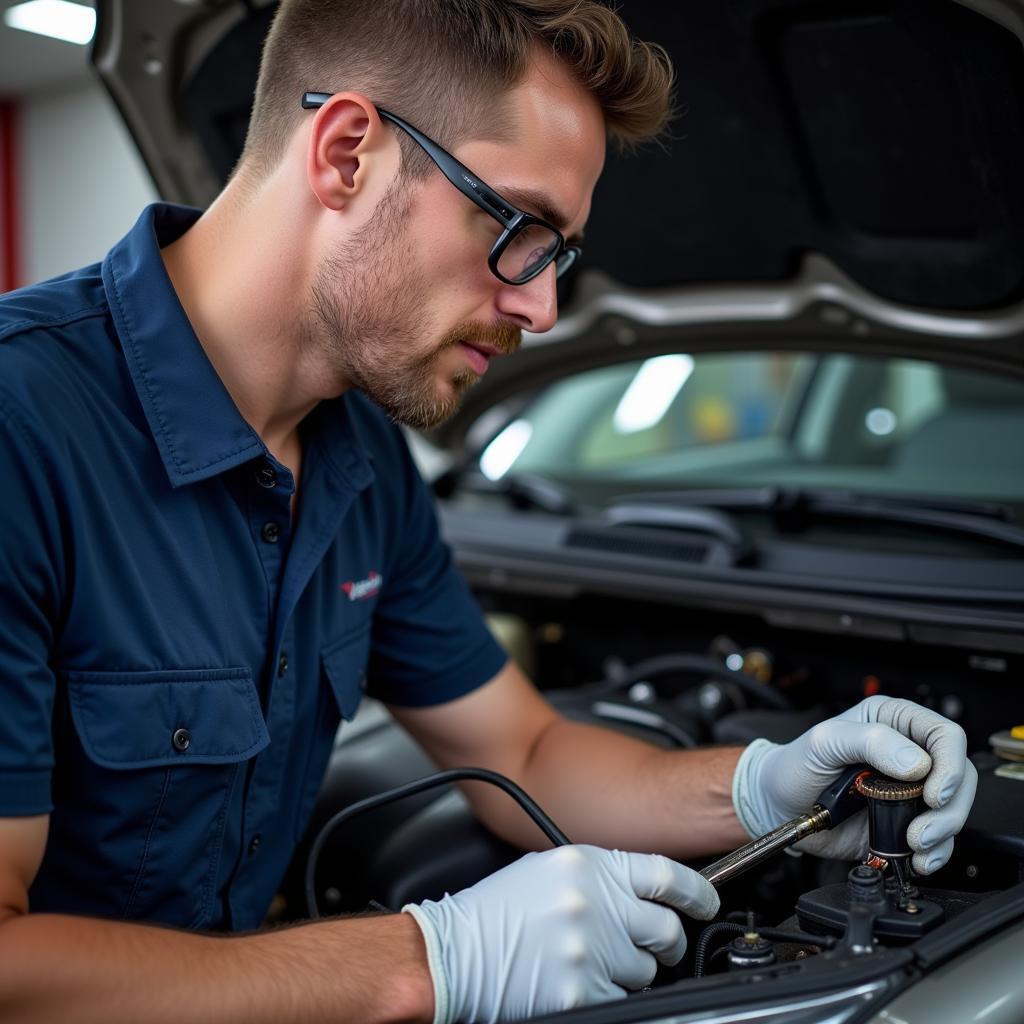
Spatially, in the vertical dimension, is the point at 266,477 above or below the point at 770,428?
above

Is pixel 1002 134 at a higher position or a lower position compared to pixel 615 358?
higher

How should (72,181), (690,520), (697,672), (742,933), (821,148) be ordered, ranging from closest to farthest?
(742,933) → (821,148) → (697,672) → (690,520) → (72,181)

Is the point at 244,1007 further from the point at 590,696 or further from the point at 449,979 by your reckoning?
the point at 590,696

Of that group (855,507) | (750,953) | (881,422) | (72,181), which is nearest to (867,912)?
(750,953)

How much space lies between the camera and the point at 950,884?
1127mm

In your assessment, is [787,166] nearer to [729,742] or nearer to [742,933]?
[729,742]

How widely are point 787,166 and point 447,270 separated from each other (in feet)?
1.97

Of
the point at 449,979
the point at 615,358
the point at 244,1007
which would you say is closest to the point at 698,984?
the point at 449,979

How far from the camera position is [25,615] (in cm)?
91

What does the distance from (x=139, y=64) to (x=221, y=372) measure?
0.68m

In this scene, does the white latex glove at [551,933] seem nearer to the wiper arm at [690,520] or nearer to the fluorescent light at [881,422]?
the wiper arm at [690,520]

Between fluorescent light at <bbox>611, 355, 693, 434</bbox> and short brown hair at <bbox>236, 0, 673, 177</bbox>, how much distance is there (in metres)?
1.17

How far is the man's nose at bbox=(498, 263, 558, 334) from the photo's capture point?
46.1 inches

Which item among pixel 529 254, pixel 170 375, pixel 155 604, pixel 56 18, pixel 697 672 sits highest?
pixel 56 18
